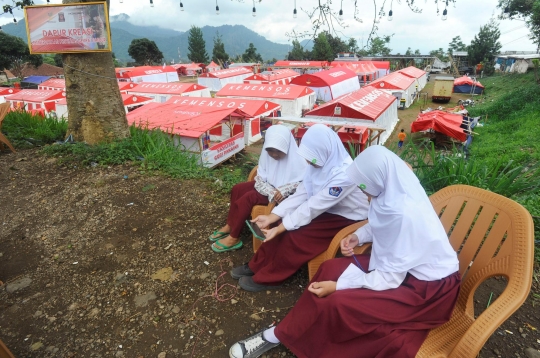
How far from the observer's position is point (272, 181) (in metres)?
2.75

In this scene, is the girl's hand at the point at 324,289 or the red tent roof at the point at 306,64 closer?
the girl's hand at the point at 324,289

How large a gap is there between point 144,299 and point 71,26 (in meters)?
4.19

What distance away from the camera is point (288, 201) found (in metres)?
2.38

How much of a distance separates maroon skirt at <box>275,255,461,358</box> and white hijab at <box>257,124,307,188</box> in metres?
1.29

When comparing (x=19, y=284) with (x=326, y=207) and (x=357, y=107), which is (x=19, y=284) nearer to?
(x=326, y=207)

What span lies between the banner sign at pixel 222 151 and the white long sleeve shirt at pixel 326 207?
6822 millimetres

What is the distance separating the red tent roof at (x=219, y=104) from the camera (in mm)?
11547

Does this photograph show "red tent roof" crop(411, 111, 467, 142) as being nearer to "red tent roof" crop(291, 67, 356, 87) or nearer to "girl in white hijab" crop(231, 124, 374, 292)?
"red tent roof" crop(291, 67, 356, 87)

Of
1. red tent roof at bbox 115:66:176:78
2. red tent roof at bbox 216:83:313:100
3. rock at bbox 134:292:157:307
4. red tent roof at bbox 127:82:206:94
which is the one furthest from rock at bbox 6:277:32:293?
red tent roof at bbox 115:66:176:78

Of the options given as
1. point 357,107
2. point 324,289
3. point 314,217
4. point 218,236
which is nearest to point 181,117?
point 357,107

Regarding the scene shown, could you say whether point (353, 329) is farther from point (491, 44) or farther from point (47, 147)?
point (491, 44)

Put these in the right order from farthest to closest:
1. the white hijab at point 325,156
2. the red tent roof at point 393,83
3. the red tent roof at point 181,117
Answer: the red tent roof at point 393,83
the red tent roof at point 181,117
the white hijab at point 325,156

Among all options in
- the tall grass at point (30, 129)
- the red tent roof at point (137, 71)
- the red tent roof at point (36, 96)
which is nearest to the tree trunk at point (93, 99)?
the tall grass at point (30, 129)

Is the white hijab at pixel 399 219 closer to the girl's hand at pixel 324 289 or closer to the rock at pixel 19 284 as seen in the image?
the girl's hand at pixel 324 289
